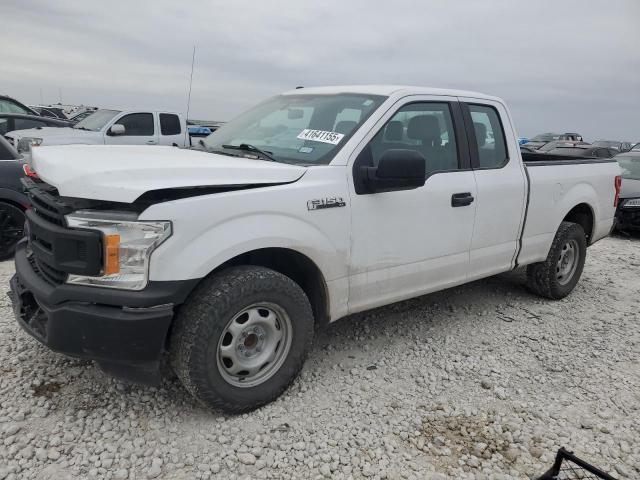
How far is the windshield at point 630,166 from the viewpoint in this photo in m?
10.3

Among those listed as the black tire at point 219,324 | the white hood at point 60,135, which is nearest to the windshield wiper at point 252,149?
the black tire at point 219,324

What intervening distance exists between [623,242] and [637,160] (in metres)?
2.75

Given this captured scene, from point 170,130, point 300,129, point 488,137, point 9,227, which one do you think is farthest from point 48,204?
point 170,130

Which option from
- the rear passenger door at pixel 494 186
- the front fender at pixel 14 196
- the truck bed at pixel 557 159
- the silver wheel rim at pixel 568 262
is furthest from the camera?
the front fender at pixel 14 196

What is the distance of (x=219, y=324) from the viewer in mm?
2697

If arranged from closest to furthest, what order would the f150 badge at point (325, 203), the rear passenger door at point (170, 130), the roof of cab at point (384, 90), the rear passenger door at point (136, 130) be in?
1. the f150 badge at point (325, 203)
2. the roof of cab at point (384, 90)
3. the rear passenger door at point (136, 130)
4. the rear passenger door at point (170, 130)

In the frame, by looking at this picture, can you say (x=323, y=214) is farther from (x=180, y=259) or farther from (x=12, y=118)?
(x=12, y=118)

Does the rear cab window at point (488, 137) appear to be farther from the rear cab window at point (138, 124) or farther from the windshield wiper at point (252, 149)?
the rear cab window at point (138, 124)

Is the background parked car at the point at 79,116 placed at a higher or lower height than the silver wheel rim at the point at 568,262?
higher

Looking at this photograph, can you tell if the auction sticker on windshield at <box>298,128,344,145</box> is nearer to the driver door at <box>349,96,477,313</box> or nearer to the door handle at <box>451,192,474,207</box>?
the driver door at <box>349,96,477,313</box>

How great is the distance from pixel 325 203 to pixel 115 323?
130 cm

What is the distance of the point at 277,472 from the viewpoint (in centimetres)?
257

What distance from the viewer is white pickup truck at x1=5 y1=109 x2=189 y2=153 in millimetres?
10922

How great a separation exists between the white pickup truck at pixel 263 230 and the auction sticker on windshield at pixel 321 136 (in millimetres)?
13
